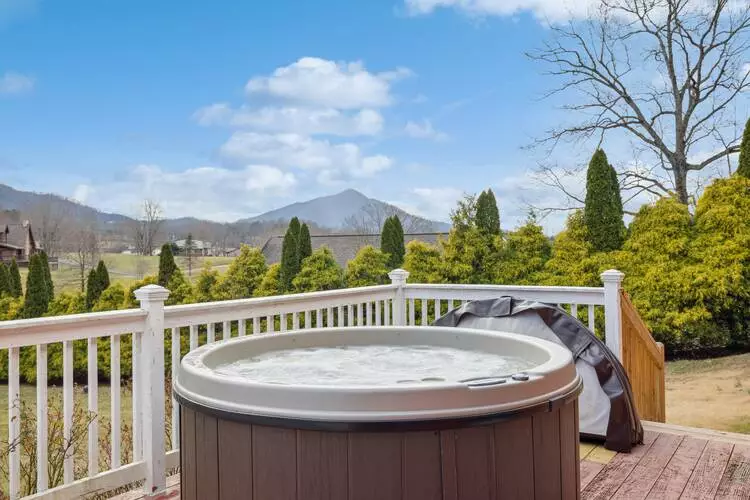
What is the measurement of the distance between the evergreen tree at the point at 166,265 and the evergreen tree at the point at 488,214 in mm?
7015

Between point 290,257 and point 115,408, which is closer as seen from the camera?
point 115,408

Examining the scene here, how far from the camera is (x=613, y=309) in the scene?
3744 millimetres

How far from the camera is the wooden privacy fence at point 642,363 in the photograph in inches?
153

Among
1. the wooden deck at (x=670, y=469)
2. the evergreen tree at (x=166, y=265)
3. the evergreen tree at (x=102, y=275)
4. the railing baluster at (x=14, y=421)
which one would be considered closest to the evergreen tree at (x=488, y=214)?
the wooden deck at (x=670, y=469)

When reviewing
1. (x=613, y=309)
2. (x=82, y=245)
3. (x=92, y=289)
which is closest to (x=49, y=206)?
(x=82, y=245)

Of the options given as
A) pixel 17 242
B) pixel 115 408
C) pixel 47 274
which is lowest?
pixel 115 408

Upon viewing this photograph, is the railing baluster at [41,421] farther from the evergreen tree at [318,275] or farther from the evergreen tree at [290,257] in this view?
the evergreen tree at [290,257]

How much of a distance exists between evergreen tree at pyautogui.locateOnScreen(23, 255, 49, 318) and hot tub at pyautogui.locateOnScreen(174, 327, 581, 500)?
1300 centimetres

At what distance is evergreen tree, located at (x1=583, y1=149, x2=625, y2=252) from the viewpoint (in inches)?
375

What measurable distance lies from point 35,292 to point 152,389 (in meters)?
11.9

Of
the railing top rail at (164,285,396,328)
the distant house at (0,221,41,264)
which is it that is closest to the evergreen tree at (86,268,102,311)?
the distant house at (0,221,41,264)

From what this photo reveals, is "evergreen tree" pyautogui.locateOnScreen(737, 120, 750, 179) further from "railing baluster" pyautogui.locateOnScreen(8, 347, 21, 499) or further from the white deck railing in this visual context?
"railing baluster" pyautogui.locateOnScreen(8, 347, 21, 499)

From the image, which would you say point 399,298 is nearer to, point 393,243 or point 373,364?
point 373,364

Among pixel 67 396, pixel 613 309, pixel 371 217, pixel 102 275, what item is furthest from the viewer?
pixel 371 217
